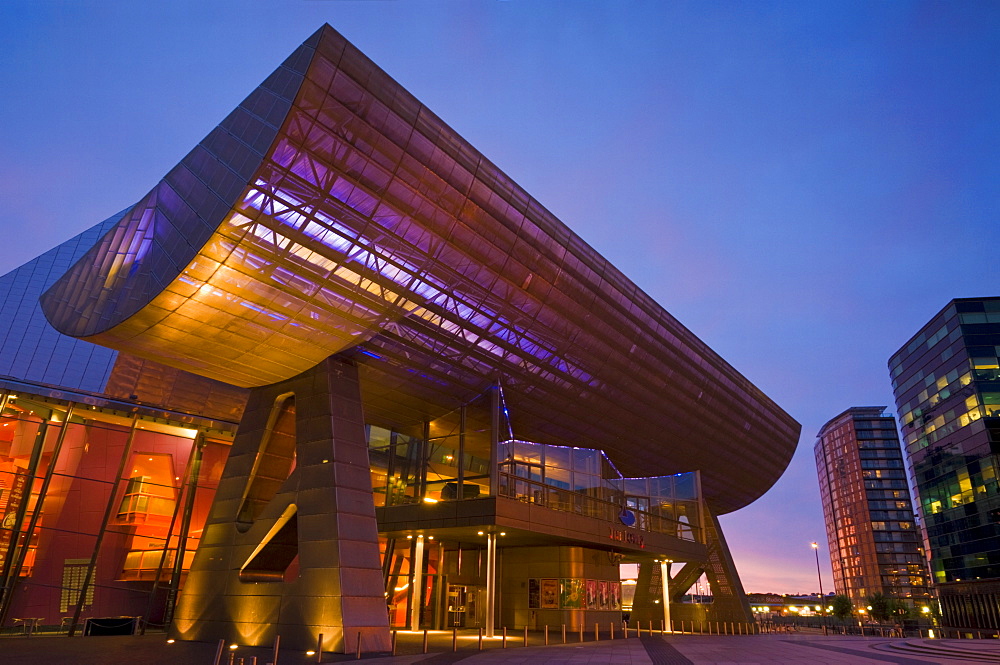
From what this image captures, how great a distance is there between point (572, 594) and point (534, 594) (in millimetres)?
2077

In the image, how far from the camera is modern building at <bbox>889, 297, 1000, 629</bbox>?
68.3m

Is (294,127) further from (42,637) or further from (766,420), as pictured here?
(766,420)

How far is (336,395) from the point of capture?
2459 centimetres

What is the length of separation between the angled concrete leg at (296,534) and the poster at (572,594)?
15.0 metres

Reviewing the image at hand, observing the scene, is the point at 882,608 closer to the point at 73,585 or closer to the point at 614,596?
the point at 614,596

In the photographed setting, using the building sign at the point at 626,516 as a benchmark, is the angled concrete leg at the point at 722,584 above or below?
below

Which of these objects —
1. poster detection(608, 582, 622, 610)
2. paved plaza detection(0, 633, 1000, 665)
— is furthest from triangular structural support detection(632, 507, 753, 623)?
paved plaza detection(0, 633, 1000, 665)

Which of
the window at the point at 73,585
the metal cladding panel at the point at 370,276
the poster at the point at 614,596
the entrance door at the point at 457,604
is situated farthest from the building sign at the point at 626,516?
the window at the point at 73,585

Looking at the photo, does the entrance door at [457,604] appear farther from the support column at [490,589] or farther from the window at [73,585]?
the window at [73,585]

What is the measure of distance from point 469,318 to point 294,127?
36.3 feet

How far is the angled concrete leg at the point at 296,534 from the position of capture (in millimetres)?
20125

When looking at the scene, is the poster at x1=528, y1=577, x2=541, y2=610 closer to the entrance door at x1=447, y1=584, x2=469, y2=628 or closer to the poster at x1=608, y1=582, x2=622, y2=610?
the entrance door at x1=447, y1=584, x2=469, y2=628

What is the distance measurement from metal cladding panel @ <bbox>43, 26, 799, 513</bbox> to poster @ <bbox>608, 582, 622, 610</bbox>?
10938 mm

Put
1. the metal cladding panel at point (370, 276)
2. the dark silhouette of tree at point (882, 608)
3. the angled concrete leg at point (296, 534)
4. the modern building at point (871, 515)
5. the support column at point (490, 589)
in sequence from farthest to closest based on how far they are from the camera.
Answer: the modern building at point (871, 515), the dark silhouette of tree at point (882, 608), the support column at point (490, 589), the angled concrete leg at point (296, 534), the metal cladding panel at point (370, 276)
